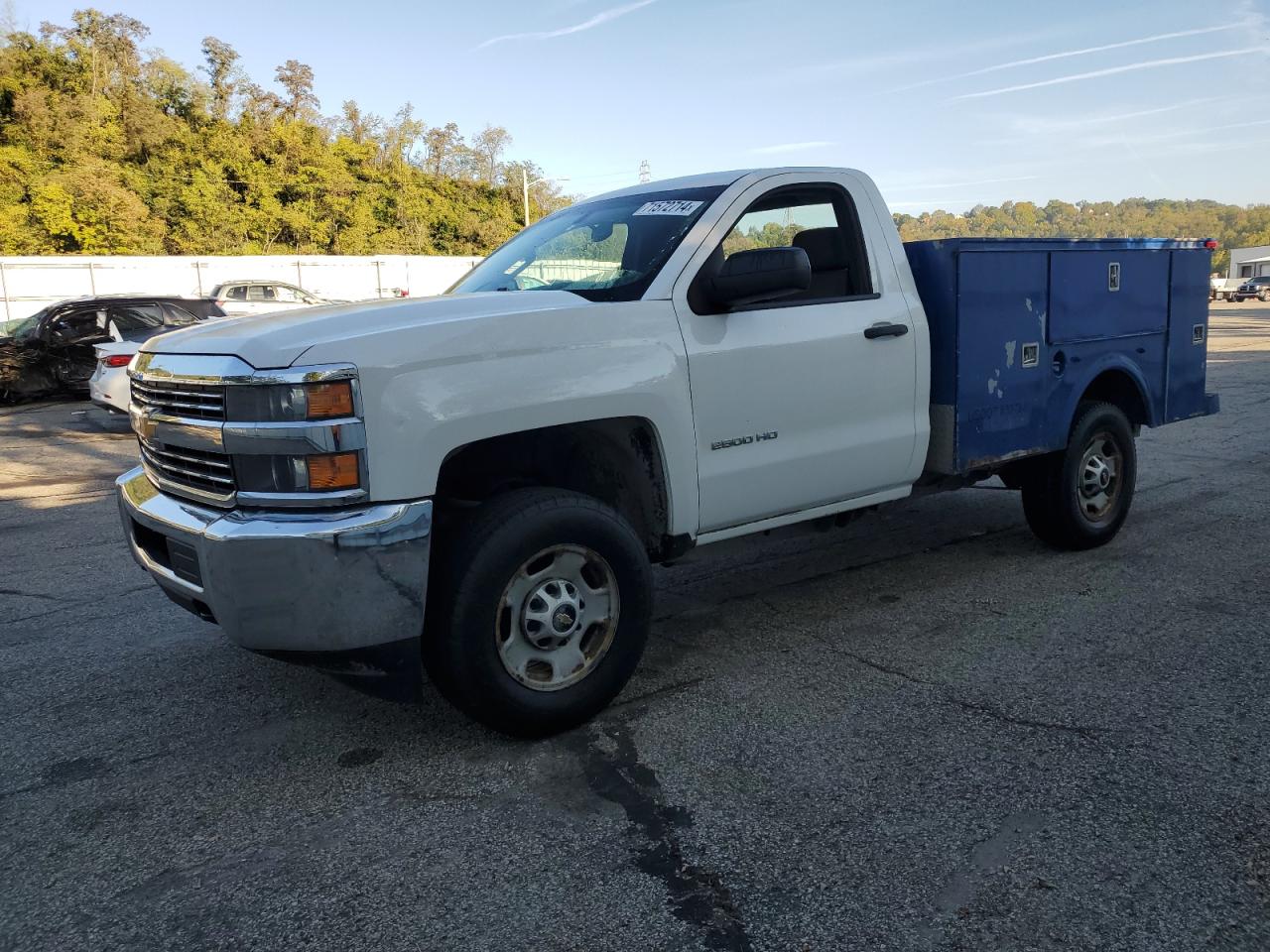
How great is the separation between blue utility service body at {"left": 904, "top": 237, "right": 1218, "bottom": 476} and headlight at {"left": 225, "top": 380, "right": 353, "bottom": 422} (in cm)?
294

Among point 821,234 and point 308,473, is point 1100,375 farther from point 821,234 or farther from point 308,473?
point 308,473

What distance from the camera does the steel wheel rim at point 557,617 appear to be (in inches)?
133

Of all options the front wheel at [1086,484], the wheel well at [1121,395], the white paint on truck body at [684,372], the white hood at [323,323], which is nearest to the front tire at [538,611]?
the white paint on truck body at [684,372]

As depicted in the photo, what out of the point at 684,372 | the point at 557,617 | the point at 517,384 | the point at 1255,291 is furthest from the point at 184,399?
the point at 1255,291

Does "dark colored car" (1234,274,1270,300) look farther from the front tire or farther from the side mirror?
the front tire

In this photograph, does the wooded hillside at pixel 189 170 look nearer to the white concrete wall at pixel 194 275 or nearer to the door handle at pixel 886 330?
the white concrete wall at pixel 194 275

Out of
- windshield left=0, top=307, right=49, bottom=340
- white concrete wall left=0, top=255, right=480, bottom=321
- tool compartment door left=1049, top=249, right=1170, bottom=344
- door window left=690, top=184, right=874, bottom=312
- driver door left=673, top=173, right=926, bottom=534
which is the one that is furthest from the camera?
white concrete wall left=0, top=255, right=480, bottom=321

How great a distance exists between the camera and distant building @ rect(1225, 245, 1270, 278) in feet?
342

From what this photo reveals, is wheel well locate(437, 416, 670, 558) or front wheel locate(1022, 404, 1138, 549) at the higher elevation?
wheel well locate(437, 416, 670, 558)

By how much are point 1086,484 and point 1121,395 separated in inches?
28.2

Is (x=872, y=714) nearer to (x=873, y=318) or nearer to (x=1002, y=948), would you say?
(x=1002, y=948)

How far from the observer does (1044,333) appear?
5180 millimetres

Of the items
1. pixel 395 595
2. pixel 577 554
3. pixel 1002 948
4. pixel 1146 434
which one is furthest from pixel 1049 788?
pixel 1146 434

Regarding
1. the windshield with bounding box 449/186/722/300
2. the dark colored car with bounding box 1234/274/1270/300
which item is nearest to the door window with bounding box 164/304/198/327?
the windshield with bounding box 449/186/722/300
